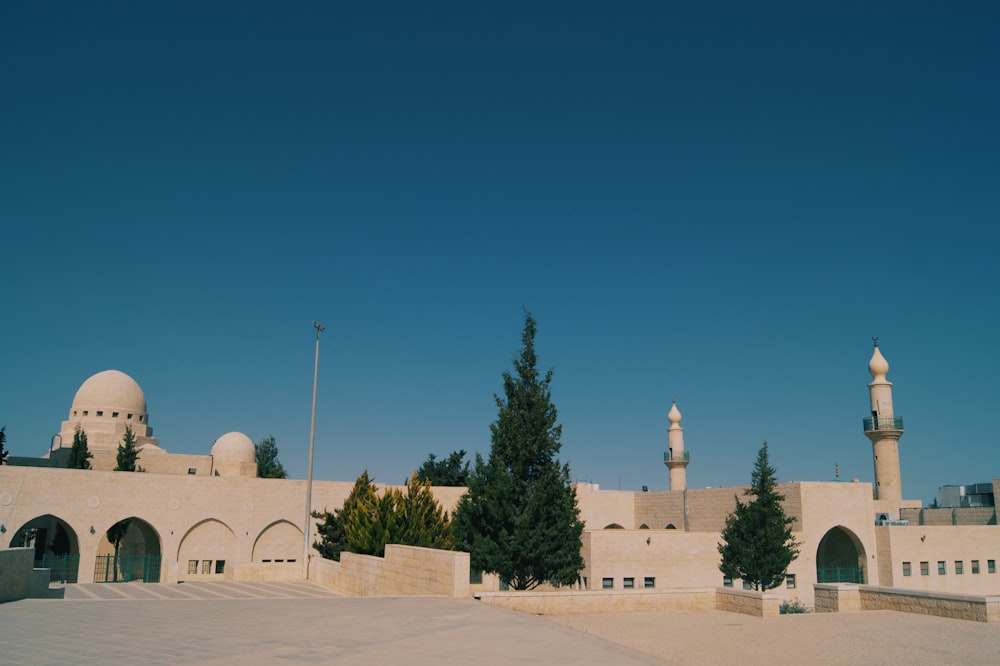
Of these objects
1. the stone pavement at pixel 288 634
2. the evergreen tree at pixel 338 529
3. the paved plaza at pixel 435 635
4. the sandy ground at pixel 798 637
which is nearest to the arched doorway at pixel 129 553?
the evergreen tree at pixel 338 529

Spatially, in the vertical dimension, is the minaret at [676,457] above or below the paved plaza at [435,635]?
above

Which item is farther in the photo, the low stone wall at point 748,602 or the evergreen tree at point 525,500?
the evergreen tree at point 525,500

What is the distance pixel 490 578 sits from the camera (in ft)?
92.0

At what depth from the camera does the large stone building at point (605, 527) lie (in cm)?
2966

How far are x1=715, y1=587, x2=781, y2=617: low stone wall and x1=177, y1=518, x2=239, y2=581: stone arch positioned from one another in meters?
24.9

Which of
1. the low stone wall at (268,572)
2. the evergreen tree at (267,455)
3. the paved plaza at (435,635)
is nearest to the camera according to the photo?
the paved plaza at (435,635)

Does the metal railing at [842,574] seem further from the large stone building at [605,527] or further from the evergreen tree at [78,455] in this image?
the evergreen tree at [78,455]

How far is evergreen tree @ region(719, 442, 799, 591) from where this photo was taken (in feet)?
95.8

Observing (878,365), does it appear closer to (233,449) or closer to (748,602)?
(748,602)

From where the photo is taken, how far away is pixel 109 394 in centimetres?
4806

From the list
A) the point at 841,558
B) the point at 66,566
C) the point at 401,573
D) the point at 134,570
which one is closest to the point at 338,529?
the point at 401,573

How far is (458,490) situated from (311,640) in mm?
28495

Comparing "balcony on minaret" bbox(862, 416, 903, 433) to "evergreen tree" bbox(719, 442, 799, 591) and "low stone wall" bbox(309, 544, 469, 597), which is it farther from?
"low stone wall" bbox(309, 544, 469, 597)

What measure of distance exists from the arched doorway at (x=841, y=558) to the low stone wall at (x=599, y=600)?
21.7m
